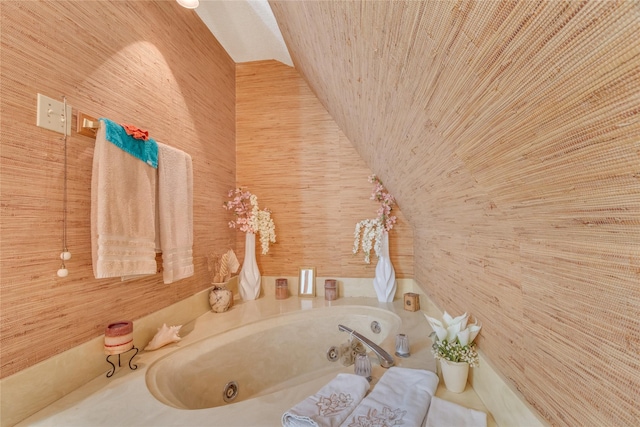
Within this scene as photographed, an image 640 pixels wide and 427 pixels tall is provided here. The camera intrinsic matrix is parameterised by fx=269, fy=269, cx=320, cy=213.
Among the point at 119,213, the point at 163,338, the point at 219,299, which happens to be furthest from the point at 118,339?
the point at 219,299

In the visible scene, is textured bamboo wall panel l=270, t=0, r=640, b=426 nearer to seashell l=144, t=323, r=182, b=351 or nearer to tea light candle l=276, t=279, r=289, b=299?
seashell l=144, t=323, r=182, b=351

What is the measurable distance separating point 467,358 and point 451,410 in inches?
7.2

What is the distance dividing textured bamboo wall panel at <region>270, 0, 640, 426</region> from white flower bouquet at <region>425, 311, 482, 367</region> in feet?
0.18

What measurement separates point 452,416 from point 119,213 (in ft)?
4.88

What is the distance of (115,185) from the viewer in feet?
3.83

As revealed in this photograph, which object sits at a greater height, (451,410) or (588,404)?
(588,404)

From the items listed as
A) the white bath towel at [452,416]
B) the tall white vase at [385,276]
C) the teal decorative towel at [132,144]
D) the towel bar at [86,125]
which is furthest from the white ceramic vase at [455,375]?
the towel bar at [86,125]

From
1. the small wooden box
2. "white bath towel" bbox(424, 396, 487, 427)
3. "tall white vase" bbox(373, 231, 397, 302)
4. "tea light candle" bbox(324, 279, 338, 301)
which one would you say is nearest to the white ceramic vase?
"white bath towel" bbox(424, 396, 487, 427)

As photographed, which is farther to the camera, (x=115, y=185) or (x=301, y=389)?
(x=115, y=185)

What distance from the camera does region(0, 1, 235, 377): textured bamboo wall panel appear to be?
3.00ft

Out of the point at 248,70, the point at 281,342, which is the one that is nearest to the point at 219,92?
the point at 248,70

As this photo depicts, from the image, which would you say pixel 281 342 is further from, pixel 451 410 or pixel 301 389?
pixel 451 410

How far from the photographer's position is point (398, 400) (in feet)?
3.08

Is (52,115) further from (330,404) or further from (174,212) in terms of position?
(330,404)
